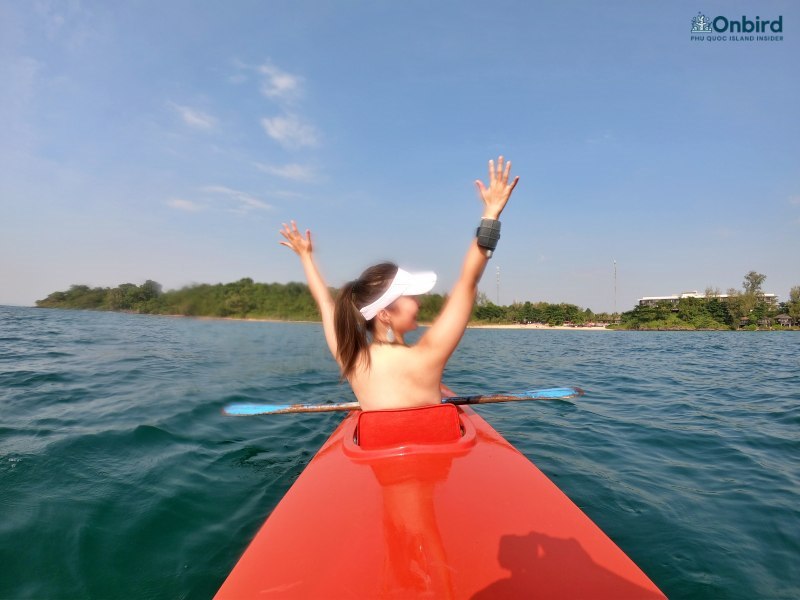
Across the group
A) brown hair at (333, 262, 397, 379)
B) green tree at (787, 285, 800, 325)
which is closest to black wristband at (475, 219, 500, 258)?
brown hair at (333, 262, 397, 379)

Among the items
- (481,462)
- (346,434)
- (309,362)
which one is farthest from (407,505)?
(309,362)

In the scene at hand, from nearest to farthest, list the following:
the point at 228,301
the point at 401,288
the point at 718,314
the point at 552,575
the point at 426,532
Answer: the point at 552,575
the point at 426,532
the point at 401,288
the point at 228,301
the point at 718,314

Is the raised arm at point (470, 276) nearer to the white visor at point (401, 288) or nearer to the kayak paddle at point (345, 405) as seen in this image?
the white visor at point (401, 288)

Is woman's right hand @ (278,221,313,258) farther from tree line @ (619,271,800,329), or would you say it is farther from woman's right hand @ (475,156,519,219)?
tree line @ (619,271,800,329)

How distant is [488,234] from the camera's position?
5.42 feet

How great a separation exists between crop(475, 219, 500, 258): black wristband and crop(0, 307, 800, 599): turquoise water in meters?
1.91

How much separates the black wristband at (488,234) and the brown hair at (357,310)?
65 centimetres

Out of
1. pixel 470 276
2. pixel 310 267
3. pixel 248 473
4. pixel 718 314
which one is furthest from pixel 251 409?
pixel 718 314

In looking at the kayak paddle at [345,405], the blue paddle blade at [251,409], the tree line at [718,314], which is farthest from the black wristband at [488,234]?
the tree line at [718,314]

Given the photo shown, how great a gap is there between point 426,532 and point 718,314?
64.6m

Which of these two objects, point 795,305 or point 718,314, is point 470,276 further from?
point 795,305

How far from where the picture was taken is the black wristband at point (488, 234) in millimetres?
1643

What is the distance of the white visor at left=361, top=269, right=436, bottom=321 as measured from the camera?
2119mm

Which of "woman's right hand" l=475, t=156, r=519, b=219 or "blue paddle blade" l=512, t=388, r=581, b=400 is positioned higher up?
"woman's right hand" l=475, t=156, r=519, b=219
